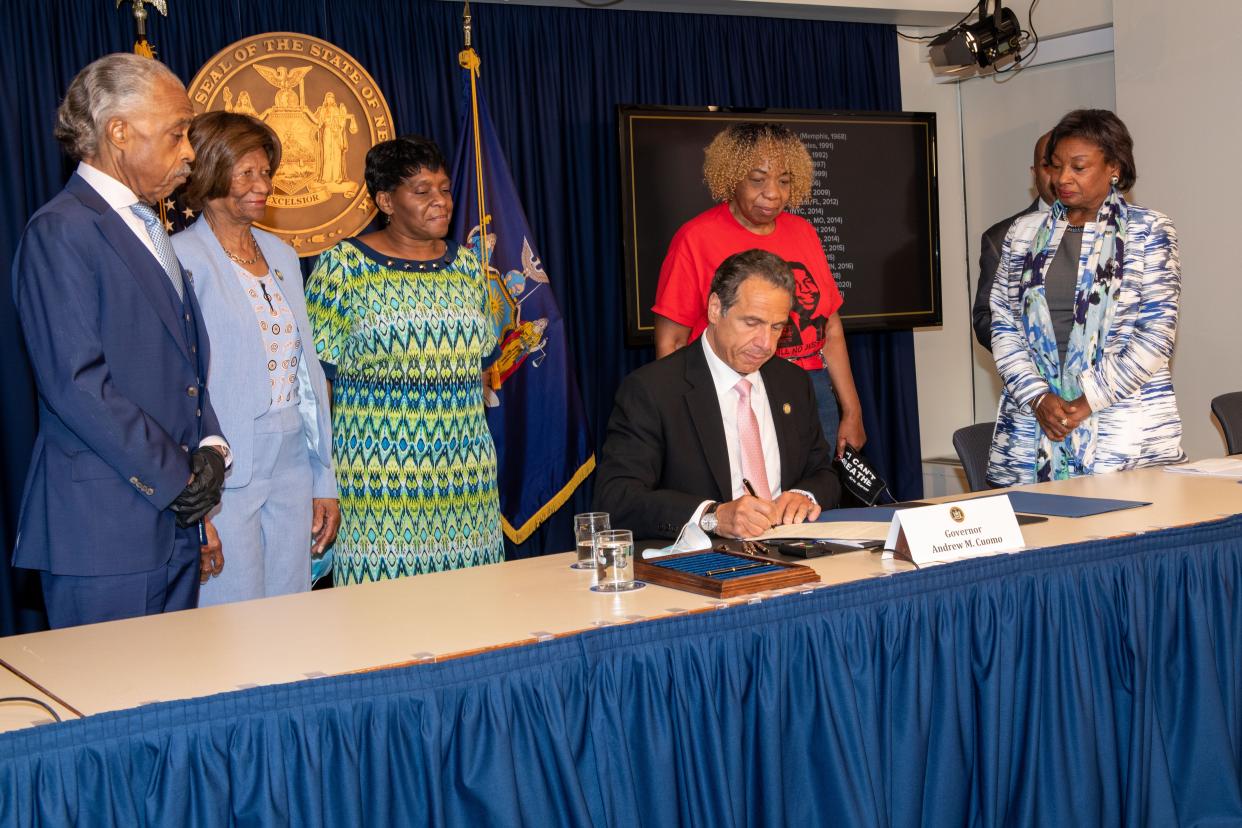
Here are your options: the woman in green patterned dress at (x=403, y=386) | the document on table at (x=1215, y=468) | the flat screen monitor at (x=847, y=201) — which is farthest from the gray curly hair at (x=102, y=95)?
the flat screen monitor at (x=847, y=201)

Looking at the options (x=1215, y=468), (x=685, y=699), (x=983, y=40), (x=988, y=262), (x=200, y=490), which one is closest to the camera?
(x=685, y=699)

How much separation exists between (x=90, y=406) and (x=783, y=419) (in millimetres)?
1555

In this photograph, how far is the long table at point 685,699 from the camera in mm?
1696

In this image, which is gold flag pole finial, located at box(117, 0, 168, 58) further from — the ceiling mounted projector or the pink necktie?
the ceiling mounted projector

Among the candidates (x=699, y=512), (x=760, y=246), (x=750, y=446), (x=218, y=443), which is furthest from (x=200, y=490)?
(x=760, y=246)

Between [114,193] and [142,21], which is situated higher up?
[142,21]

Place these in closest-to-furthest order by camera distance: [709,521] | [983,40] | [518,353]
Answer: [709,521]
[518,353]
[983,40]

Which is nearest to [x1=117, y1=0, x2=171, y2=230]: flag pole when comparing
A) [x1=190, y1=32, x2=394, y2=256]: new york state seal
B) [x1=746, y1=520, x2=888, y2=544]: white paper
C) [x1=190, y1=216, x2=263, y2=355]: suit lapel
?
[x1=190, y1=32, x2=394, y2=256]: new york state seal

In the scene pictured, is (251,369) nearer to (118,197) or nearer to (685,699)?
(118,197)

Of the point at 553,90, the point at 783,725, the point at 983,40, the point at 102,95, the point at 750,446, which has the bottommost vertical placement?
the point at 783,725

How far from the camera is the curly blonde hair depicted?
4.15m

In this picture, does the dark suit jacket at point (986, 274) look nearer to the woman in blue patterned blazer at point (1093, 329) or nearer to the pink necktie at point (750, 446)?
the woman in blue patterned blazer at point (1093, 329)

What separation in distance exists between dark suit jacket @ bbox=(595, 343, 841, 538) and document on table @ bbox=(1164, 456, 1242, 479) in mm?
941

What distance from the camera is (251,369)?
9.91 feet
